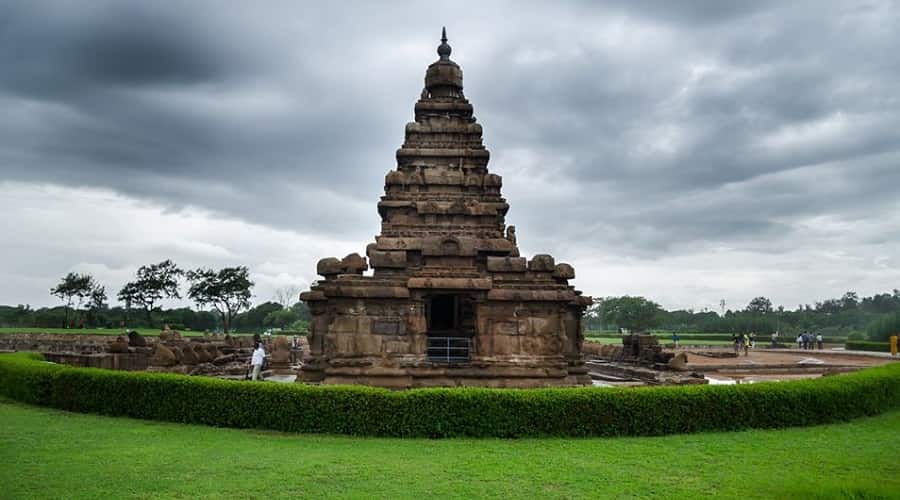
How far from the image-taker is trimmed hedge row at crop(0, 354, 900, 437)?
10.9m

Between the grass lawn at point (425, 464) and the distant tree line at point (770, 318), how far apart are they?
4535cm

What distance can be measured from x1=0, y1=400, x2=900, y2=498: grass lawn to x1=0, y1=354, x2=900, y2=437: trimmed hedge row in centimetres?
37

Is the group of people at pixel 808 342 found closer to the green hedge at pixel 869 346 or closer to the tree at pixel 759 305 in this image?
the green hedge at pixel 869 346

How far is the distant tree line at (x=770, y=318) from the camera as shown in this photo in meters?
73.1

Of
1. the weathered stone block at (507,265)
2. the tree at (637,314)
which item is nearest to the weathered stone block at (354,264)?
the weathered stone block at (507,265)

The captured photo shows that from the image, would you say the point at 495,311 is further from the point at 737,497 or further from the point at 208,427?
the point at 737,497

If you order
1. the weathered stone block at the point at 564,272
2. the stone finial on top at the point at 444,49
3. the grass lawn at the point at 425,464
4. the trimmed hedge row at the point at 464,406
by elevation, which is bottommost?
the grass lawn at the point at 425,464

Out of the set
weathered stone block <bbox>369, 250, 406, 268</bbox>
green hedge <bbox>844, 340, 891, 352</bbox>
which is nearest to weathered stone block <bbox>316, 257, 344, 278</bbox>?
weathered stone block <bbox>369, 250, 406, 268</bbox>

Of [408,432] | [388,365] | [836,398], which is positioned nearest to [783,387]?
[836,398]

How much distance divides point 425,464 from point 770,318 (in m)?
85.3

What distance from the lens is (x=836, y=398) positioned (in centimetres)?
1238

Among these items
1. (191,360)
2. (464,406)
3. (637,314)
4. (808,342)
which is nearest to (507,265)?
(464,406)

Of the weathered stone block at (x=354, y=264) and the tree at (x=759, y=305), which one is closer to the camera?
the weathered stone block at (x=354, y=264)

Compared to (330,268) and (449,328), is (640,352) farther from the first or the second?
(330,268)
